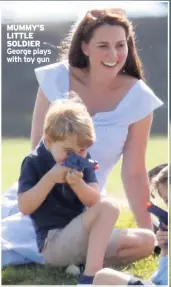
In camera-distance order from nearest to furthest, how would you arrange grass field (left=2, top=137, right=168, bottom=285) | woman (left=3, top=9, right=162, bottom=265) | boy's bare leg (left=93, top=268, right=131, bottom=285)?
boy's bare leg (left=93, top=268, right=131, bottom=285) → grass field (left=2, top=137, right=168, bottom=285) → woman (left=3, top=9, right=162, bottom=265)

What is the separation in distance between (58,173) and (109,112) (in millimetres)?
433

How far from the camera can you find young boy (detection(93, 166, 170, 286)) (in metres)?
2.20

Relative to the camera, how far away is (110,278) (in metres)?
2.21

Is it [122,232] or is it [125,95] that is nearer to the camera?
[122,232]

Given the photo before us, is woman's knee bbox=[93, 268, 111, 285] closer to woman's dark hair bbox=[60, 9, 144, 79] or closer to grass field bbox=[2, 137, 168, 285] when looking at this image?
grass field bbox=[2, 137, 168, 285]

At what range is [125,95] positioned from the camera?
268cm

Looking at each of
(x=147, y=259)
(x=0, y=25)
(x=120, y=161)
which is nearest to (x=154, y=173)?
(x=120, y=161)

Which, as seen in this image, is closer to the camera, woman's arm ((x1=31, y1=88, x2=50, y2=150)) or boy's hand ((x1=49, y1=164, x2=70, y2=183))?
boy's hand ((x1=49, y1=164, x2=70, y2=183))

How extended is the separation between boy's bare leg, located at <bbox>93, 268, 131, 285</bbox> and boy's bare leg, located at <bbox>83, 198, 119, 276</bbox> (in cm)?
8

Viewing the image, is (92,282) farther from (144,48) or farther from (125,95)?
(144,48)

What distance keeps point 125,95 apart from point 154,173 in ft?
0.94

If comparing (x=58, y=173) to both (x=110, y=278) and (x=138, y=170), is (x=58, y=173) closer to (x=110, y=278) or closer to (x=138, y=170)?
(x=110, y=278)

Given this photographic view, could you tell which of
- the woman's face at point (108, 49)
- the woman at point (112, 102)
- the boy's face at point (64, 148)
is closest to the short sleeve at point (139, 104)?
the woman at point (112, 102)

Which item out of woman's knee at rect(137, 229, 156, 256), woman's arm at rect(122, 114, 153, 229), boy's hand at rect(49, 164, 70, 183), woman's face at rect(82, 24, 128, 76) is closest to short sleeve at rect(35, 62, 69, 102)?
woman's face at rect(82, 24, 128, 76)
